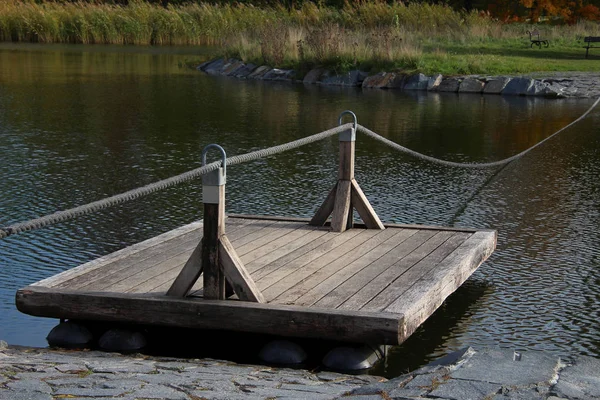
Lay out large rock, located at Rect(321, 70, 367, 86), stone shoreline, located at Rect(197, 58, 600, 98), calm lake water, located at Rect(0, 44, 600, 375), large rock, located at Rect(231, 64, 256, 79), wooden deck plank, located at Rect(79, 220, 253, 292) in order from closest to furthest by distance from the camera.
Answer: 1. wooden deck plank, located at Rect(79, 220, 253, 292)
2. calm lake water, located at Rect(0, 44, 600, 375)
3. stone shoreline, located at Rect(197, 58, 600, 98)
4. large rock, located at Rect(321, 70, 367, 86)
5. large rock, located at Rect(231, 64, 256, 79)

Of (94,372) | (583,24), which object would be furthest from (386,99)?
(583,24)

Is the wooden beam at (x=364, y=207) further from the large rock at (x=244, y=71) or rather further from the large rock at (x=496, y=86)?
the large rock at (x=244, y=71)

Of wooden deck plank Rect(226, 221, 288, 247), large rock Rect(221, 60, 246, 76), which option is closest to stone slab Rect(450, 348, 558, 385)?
wooden deck plank Rect(226, 221, 288, 247)

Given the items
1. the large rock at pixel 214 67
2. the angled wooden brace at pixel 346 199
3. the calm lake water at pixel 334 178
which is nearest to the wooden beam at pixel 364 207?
the angled wooden brace at pixel 346 199

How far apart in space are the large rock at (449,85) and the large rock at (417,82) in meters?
→ 0.40

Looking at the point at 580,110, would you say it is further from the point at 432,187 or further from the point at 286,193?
the point at 286,193

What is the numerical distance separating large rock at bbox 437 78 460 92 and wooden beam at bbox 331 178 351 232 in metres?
15.8

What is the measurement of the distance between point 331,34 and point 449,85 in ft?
14.7

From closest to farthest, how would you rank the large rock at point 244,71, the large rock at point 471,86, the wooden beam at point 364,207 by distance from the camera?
1. the wooden beam at point 364,207
2. the large rock at point 471,86
3. the large rock at point 244,71

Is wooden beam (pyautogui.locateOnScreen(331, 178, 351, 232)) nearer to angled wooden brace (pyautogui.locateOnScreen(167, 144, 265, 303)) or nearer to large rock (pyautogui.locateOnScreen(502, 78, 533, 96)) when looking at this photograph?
angled wooden brace (pyautogui.locateOnScreen(167, 144, 265, 303))

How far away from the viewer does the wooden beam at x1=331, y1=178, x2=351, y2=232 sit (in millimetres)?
8172

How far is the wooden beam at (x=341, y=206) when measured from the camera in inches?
322

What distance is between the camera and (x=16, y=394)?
4.26 meters

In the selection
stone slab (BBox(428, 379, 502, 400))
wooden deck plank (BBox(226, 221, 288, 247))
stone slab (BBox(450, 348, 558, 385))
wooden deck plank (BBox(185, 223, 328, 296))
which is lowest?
wooden deck plank (BBox(226, 221, 288, 247))
